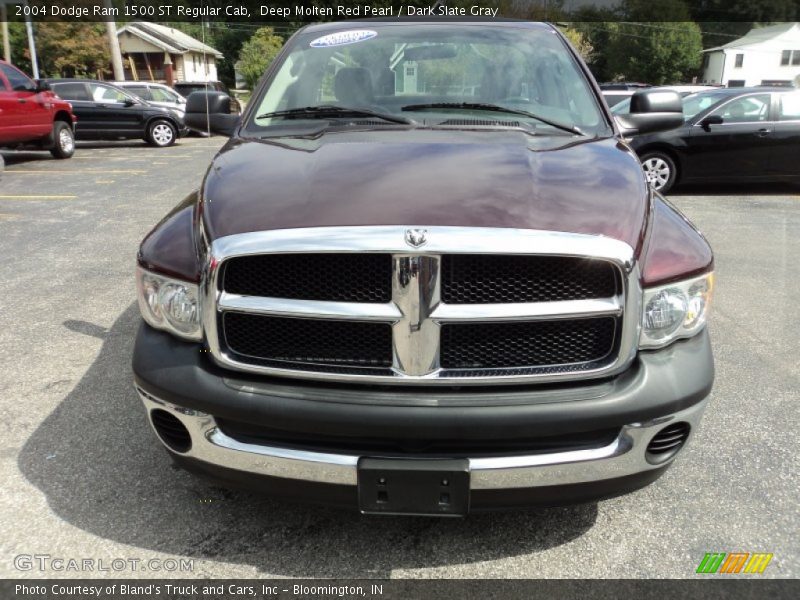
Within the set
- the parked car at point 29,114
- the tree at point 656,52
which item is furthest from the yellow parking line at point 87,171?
the tree at point 656,52

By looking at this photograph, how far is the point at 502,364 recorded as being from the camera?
2.05m

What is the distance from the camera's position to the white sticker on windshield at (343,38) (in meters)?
3.53

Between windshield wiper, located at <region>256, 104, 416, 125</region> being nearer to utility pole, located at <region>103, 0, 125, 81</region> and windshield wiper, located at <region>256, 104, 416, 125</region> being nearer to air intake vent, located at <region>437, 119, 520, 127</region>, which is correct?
air intake vent, located at <region>437, 119, 520, 127</region>

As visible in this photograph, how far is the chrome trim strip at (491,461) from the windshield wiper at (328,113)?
158 centimetres

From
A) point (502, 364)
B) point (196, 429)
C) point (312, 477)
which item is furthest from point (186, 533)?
point (502, 364)

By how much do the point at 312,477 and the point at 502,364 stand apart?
2.23 ft

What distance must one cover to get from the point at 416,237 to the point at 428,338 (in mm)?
306

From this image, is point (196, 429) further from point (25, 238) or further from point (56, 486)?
point (25, 238)

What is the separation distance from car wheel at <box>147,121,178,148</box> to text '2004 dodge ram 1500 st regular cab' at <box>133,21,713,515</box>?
1645 centimetres

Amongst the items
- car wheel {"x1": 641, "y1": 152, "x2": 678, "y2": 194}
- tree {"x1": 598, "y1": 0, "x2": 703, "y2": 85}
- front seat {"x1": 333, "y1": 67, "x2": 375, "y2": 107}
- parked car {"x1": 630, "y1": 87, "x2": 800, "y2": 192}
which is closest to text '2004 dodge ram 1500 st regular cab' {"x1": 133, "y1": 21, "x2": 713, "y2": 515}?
front seat {"x1": 333, "y1": 67, "x2": 375, "y2": 107}

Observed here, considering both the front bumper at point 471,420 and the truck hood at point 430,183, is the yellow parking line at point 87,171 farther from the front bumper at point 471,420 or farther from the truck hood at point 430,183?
the front bumper at point 471,420

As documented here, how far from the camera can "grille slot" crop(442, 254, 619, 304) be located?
1.94m

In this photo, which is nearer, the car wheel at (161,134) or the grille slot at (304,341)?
the grille slot at (304,341)

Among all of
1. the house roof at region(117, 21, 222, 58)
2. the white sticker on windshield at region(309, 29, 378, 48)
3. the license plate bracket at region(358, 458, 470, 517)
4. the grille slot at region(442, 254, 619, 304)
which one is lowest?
the license plate bracket at region(358, 458, 470, 517)
